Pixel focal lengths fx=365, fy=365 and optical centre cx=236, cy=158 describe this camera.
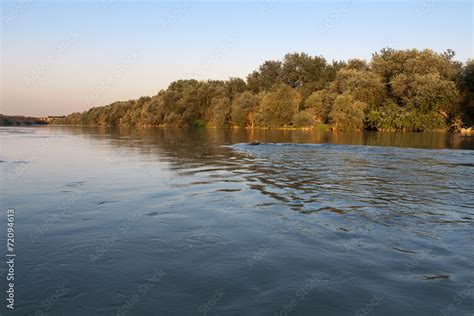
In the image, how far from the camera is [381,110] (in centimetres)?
9350

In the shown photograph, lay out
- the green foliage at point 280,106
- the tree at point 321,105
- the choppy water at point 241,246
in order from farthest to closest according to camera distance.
Result: the green foliage at point 280,106, the tree at point 321,105, the choppy water at point 241,246

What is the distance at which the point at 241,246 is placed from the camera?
956 centimetres

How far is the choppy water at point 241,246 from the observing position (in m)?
6.75

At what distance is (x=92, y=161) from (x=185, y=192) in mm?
14172

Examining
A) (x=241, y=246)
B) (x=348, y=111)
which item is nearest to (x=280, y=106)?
(x=348, y=111)

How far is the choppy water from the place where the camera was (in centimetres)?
675

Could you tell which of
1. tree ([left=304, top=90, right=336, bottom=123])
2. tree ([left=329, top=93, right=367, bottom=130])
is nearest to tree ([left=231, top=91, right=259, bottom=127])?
tree ([left=304, top=90, right=336, bottom=123])

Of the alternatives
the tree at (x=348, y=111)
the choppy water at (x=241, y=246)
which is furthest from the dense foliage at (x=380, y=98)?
the choppy water at (x=241, y=246)

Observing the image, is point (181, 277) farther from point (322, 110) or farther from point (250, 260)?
point (322, 110)

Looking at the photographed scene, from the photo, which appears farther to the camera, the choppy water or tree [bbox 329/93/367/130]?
tree [bbox 329/93/367/130]

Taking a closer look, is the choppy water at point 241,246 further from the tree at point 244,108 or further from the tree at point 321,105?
the tree at point 244,108

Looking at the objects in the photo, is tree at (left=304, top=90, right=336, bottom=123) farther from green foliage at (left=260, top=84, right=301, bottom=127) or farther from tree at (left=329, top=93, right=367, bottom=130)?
tree at (left=329, top=93, right=367, bottom=130)

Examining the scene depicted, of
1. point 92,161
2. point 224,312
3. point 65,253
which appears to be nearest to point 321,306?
point 224,312

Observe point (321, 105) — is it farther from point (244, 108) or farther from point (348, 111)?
point (244, 108)
